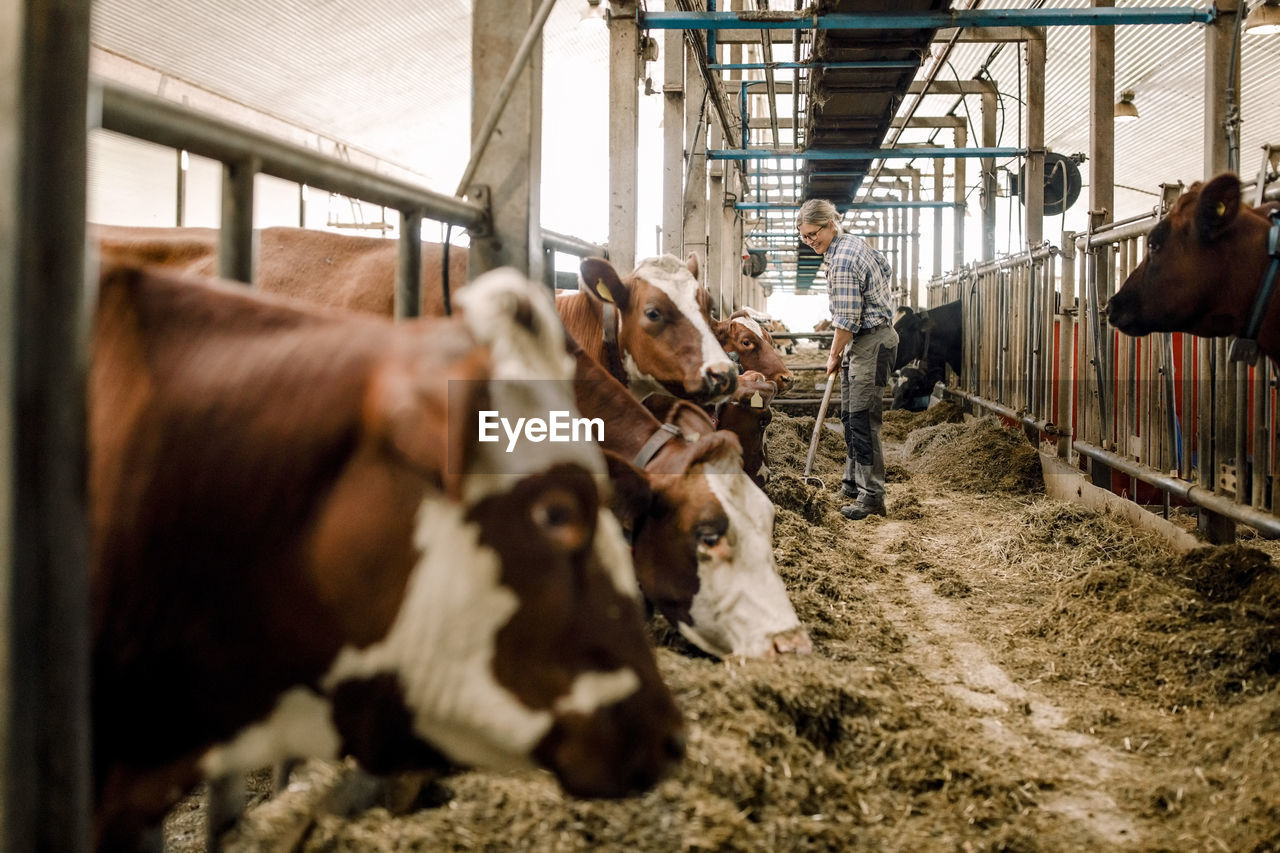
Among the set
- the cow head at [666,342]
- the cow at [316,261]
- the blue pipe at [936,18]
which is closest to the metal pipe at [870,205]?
the blue pipe at [936,18]

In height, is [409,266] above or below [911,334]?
below

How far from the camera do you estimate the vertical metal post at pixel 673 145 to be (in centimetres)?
740

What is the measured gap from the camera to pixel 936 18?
556 cm

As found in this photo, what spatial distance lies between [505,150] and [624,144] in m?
3.34

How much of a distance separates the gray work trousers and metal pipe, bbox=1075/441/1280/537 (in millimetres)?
1458

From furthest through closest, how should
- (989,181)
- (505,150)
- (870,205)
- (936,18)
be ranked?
(870,205) < (989,181) < (936,18) < (505,150)

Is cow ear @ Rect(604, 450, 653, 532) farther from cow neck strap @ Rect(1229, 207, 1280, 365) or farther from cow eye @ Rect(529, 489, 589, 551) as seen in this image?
cow neck strap @ Rect(1229, 207, 1280, 365)

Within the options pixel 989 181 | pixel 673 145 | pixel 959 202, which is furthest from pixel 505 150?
pixel 959 202

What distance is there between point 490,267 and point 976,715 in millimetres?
2229

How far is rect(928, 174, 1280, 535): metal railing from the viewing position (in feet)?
14.4

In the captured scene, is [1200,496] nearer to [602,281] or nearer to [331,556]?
[602,281]

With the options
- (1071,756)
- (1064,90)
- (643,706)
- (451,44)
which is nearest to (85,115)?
(643,706)

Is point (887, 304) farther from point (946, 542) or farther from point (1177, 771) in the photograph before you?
point (1177, 771)

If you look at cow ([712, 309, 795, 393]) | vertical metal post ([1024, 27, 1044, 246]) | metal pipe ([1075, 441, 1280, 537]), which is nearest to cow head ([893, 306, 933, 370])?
vertical metal post ([1024, 27, 1044, 246])
